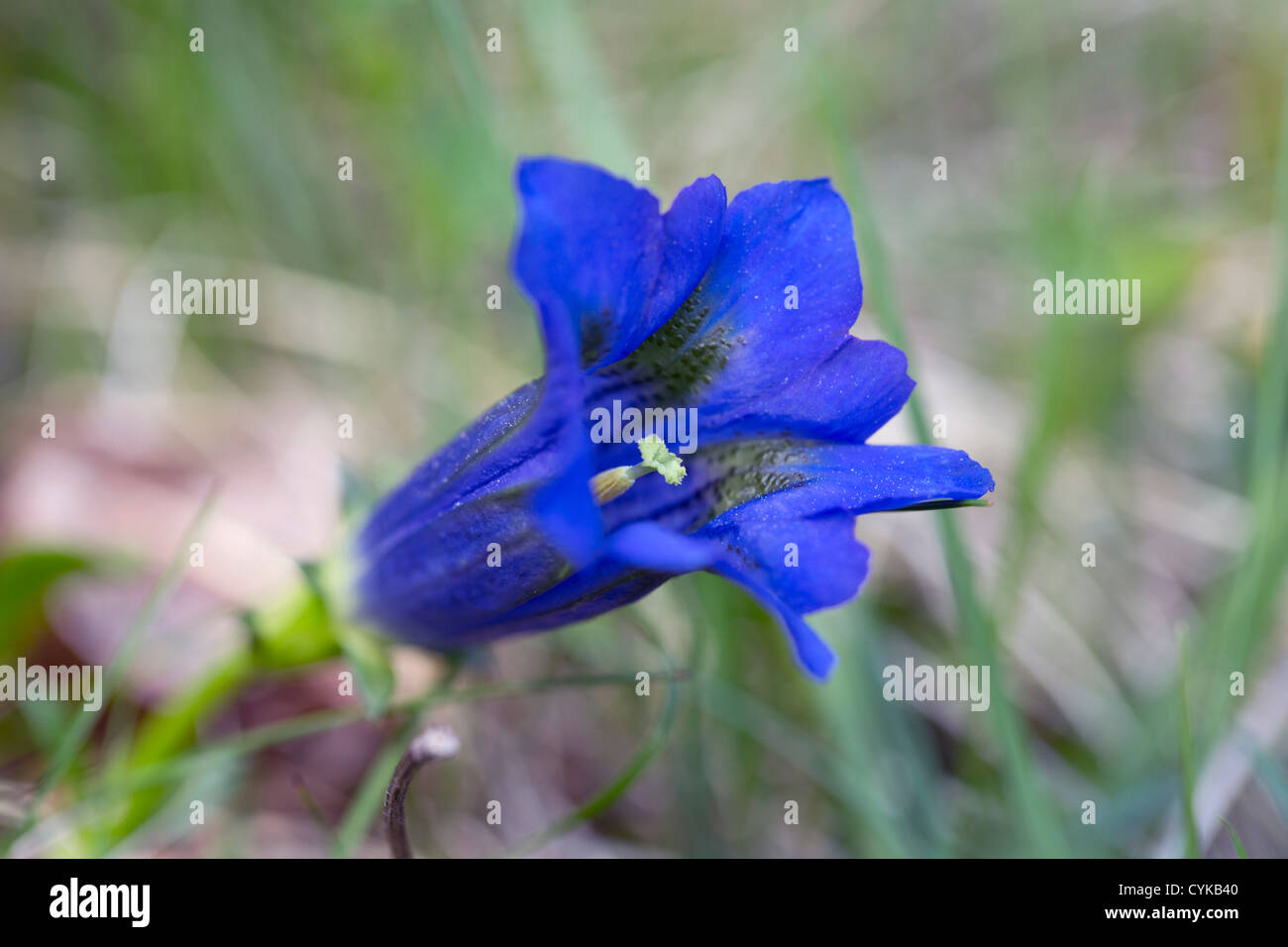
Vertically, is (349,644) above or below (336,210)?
below

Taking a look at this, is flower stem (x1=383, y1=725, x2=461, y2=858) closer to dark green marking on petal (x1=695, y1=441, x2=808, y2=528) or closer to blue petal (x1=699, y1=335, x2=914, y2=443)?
dark green marking on petal (x1=695, y1=441, x2=808, y2=528)

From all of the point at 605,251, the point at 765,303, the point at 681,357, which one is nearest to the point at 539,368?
the point at 681,357

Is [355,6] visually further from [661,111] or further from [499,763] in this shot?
[499,763]

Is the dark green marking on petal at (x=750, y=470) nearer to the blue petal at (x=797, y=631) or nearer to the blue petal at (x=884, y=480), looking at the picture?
the blue petal at (x=884, y=480)

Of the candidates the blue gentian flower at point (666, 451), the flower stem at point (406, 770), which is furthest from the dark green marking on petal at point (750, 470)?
the flower stem at point (406, 770)

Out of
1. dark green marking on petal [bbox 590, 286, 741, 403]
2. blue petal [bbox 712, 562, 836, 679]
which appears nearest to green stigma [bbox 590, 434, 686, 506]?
dark green marking on petal [bbox 590, 286, 741, 403]

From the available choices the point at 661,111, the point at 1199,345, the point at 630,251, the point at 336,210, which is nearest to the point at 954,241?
the point at 1199,345
